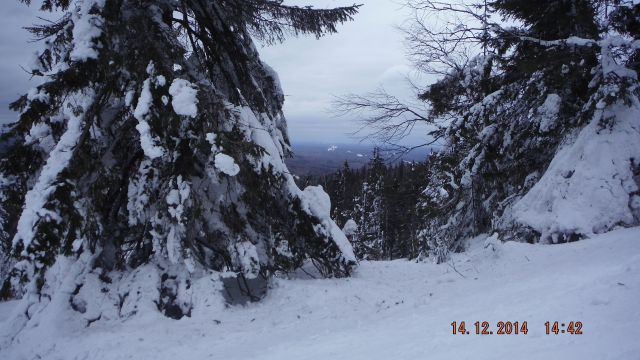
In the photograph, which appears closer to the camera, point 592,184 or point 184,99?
point 184,99

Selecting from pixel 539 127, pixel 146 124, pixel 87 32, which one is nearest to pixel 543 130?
pixel 539 127

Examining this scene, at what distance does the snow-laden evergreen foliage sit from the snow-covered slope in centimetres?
82

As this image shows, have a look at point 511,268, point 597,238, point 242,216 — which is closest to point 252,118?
point 242,216

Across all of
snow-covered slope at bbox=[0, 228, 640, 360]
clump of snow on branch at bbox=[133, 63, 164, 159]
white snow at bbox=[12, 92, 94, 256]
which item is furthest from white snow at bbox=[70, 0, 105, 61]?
snow-covered slope at bbox=[0, 228, 640, 360]

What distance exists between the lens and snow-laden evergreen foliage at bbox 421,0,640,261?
5.80 meters

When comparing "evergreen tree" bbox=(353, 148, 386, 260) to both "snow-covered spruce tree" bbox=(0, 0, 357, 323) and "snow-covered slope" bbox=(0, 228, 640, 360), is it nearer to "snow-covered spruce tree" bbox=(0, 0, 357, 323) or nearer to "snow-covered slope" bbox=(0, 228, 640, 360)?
"snow-covered slope" bbox=(0, 228, 640, 360)

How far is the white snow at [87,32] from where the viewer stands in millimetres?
4293

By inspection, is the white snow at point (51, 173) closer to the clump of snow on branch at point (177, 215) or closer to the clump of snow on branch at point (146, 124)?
the clump of snow on branch at point (146, 124)

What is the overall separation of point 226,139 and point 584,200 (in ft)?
18.9

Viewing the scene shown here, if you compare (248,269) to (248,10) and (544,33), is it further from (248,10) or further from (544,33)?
(544,33)

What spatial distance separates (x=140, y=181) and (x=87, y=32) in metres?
2.05

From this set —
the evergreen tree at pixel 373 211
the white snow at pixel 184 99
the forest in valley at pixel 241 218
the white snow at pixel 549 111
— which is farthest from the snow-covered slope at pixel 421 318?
the evergreen tree at pixel 373 211

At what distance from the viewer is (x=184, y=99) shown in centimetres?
416

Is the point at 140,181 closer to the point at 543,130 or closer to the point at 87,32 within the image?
the point at 87,32
